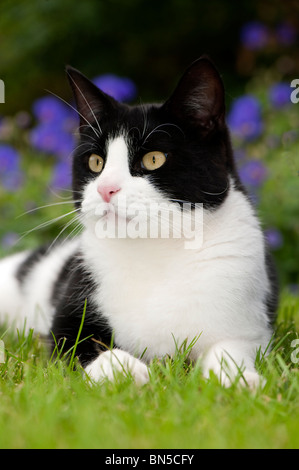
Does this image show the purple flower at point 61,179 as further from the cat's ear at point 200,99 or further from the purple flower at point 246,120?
the cat's ear at point 200,99

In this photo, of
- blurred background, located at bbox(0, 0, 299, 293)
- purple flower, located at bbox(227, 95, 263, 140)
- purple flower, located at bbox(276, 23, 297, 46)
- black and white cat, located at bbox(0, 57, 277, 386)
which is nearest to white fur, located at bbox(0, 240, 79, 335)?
black and white cat, located at bbox(0, 57, 277, 386)

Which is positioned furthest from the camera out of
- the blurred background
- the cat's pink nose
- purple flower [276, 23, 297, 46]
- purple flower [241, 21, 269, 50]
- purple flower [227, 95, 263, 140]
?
purple flower [276, 23, 297, 46]

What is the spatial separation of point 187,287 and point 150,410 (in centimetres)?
47

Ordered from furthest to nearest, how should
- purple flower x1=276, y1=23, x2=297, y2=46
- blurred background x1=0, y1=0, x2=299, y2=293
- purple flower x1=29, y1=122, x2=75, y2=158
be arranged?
purple flower x1=276, y1=23, x2=297, y2=46 < blurred background x1=0, y1=0, x2=299, y2=293 < purple flower x1=29, y1=122, x2=75, y2=158

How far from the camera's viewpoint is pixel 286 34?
5.82 m

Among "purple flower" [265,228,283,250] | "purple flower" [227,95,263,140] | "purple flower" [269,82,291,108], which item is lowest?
"purple flower" [265,228,283,250]

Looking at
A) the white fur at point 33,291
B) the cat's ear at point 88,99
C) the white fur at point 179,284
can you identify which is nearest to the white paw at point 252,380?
the white fur at point 179,284

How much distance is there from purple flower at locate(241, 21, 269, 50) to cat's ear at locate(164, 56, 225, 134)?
13.3 feet

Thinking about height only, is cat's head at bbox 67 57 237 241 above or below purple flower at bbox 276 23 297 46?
below

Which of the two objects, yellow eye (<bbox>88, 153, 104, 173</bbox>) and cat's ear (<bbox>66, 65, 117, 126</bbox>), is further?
cat's ear (<bbox>66, 65, 117, 126</bbox>)

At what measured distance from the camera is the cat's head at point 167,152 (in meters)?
1.70

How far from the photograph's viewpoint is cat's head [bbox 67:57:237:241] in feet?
5.56

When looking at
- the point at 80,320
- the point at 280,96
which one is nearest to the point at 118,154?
the point at 80,320

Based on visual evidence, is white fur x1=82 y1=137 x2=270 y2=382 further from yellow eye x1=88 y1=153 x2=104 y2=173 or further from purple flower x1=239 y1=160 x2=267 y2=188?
purple flower x1=239 y1=160 x2=267 y2=188
